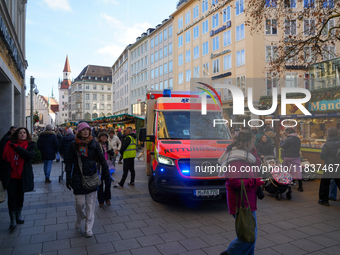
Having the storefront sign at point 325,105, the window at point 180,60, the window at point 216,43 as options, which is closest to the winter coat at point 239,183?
the storefront sign at point 325,105

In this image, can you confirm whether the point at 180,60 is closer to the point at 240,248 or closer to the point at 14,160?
the point at 14,160

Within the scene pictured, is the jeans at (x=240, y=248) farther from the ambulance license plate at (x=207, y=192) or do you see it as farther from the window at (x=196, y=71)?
the window at (x=196, y=71)

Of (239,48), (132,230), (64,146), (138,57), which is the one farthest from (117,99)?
(132,230)

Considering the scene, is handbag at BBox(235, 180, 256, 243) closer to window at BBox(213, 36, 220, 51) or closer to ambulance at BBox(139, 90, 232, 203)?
ambulance at BBox(139, 90, 232, 203)

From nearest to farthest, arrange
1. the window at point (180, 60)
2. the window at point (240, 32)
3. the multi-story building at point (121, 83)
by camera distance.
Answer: the window at point (240, 32), the window at point (180, 60), the multi-story building at point (121, 83)

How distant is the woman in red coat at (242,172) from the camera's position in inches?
133

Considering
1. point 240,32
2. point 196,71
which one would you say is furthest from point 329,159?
point 196,71

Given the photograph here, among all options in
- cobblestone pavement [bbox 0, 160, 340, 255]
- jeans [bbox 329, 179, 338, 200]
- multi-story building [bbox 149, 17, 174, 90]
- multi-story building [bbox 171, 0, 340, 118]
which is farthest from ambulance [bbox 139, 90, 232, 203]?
multi-story building [bbox 149, 17, 174, 90]

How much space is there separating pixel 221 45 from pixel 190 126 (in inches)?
1190

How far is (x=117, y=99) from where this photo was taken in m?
80.4

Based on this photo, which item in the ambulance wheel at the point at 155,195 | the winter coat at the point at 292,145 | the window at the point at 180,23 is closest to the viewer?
the ambulance wheel at the point at 155,195

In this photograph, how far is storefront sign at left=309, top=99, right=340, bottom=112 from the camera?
9.49 metres

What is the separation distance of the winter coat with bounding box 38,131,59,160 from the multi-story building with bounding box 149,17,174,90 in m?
38.8

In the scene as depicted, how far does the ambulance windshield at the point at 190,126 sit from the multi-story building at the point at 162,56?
40.3 metres
